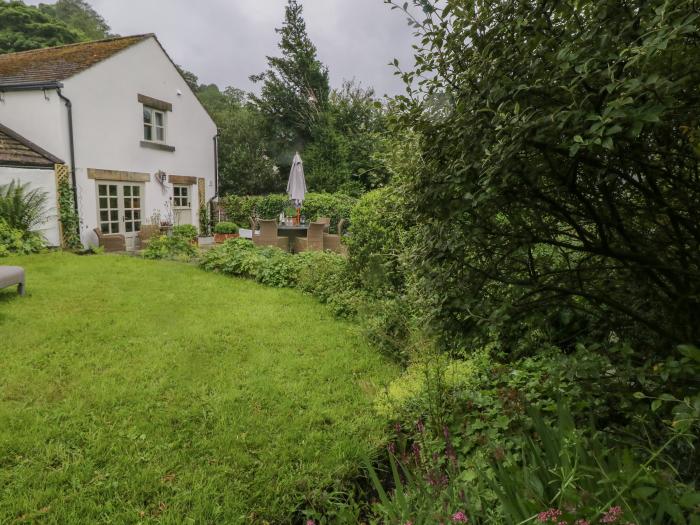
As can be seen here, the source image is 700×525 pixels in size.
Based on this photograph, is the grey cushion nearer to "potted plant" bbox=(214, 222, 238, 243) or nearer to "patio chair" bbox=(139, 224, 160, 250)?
"patio chair" bbox=(139, 224, 160, 250)

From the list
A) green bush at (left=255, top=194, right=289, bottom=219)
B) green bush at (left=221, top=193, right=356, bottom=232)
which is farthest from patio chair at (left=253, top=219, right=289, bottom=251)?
green bush at (left=255, top=194, right=289, bottom=219)

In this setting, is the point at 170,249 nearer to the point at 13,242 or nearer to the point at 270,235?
the point at 270,235

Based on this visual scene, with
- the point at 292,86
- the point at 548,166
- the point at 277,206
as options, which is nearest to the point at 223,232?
the point at 277,206

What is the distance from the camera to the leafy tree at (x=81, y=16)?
31333 mm

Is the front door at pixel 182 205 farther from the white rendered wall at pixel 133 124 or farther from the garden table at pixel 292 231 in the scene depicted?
the garden table at pixel 292 231

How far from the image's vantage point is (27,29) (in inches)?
914

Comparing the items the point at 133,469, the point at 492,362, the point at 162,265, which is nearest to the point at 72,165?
the point at 162,265

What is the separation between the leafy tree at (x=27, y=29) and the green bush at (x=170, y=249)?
19.8 meters

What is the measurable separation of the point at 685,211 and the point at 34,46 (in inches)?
1168

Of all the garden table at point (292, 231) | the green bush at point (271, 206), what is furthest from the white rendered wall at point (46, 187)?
the green bush at point (271, 206)

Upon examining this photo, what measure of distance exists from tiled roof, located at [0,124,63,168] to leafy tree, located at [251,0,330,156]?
13.8m

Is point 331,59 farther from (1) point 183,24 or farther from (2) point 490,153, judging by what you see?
(2) point 490,153

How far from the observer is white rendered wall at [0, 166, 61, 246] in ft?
32.6

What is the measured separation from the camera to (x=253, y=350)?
15.1 feet
